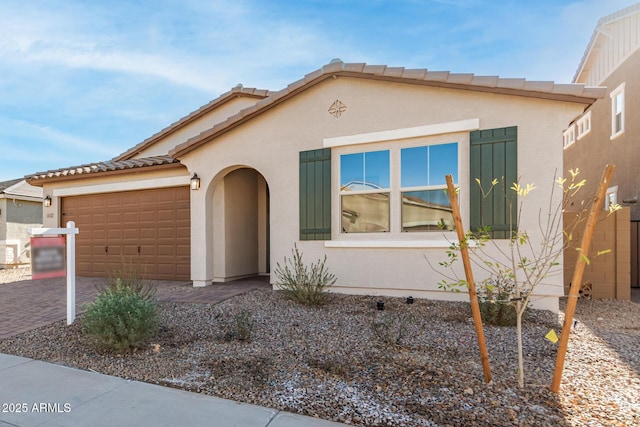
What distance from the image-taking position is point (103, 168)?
33.4 feet

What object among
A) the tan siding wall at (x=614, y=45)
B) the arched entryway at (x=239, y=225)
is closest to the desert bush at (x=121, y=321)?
the arched entryway at (x=239, y=225)

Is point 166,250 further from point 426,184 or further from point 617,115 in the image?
point 617,115

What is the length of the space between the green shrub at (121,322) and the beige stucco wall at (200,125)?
856 centimetres

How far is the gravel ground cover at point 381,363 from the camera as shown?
293cm

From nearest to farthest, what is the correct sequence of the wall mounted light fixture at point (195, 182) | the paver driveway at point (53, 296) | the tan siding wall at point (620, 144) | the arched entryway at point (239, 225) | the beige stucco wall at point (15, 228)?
the paver driveway at point (53, 296) < the wall mounted light fixture at point (195, 182) < the arched entryway at point (239, 225) < the tan siding wall at point (620, 144) < the beige stucco wall at point (15, 228)

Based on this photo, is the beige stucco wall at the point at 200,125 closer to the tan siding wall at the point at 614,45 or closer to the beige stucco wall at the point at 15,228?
the beige stucco wall at the point at 15,228

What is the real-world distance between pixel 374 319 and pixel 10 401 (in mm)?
4325

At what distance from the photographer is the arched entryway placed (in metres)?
9.09

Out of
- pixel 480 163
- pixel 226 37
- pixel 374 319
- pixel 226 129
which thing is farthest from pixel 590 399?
pixel 226 37

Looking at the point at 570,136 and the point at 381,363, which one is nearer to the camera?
the point at 381,363

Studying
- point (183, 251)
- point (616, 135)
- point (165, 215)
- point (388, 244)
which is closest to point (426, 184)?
point (388, 244)

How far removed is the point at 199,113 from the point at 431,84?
28.9 ft

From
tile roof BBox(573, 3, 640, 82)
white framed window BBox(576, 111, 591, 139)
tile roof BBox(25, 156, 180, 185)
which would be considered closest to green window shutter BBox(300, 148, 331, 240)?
tile roof BBox(25, 156, 180, 185)

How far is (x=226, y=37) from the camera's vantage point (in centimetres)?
937
